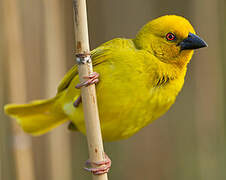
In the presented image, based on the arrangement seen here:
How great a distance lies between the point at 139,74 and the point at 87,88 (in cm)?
30

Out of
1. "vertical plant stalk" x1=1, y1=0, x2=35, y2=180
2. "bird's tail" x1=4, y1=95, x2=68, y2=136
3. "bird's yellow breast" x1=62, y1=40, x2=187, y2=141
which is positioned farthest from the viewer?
"bird's tail" x1=4, y1=95, x2=68, y2=136

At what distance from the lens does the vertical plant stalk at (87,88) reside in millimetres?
1081

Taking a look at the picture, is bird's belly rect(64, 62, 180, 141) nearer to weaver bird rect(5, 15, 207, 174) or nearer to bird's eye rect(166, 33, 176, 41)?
weaver bird rect(5, 15, 207, 174)

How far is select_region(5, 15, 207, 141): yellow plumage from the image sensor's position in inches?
55.9

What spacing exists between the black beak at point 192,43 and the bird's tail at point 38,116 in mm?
718

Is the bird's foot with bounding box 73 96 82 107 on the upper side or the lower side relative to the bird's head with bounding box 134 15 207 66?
lower

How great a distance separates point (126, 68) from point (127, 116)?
0.74 ft

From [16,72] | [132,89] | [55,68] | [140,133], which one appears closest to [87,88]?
[132,89]

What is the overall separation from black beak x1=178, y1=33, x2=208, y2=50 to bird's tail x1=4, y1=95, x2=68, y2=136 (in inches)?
28.3

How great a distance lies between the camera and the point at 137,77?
1.40 meters

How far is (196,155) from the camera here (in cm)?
232

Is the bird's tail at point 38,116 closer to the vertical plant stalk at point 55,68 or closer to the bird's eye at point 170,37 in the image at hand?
the vertical plant stalk at point 55,68

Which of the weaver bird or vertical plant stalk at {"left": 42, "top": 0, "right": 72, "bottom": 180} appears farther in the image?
vertical plant stalk at {"left": 42, "top": 0, "right": 72, "bottom": 180}

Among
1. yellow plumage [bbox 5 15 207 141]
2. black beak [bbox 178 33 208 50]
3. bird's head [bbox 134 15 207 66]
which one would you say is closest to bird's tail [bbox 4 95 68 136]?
yellow plumage [bbox 5 15 207 141]
